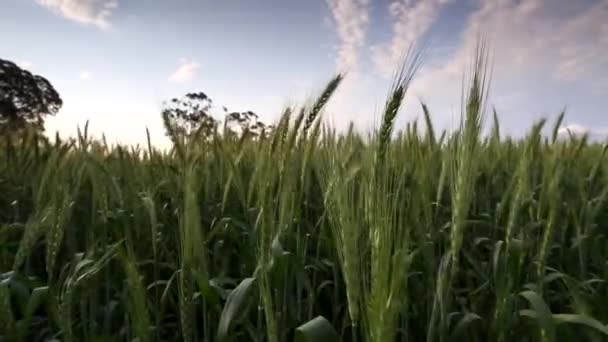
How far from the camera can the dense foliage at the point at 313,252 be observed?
4.09 feet

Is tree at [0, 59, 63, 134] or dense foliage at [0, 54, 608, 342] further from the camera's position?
tree at [0, 59, 63, 134]

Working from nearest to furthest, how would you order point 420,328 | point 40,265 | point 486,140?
point 420,328
point 40,265
point 486,140

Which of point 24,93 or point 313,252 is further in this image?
point 24,93

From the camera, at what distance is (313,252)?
244 cm

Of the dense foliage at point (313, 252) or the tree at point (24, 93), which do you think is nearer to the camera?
the dense foliage at point (313, 252)

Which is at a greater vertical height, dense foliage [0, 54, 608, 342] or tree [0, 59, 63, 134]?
tree [0, 59, 63, 134]

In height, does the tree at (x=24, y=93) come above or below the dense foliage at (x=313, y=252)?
above

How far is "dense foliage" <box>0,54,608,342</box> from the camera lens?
4.09 ft

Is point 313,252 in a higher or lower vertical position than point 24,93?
lower

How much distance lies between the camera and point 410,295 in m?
1.97

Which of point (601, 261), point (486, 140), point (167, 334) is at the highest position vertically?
point (486, 140)

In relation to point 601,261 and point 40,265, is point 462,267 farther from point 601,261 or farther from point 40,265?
point 40,265

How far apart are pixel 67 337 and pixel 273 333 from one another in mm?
528

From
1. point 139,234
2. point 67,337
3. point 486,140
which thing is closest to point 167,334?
point 139,234
